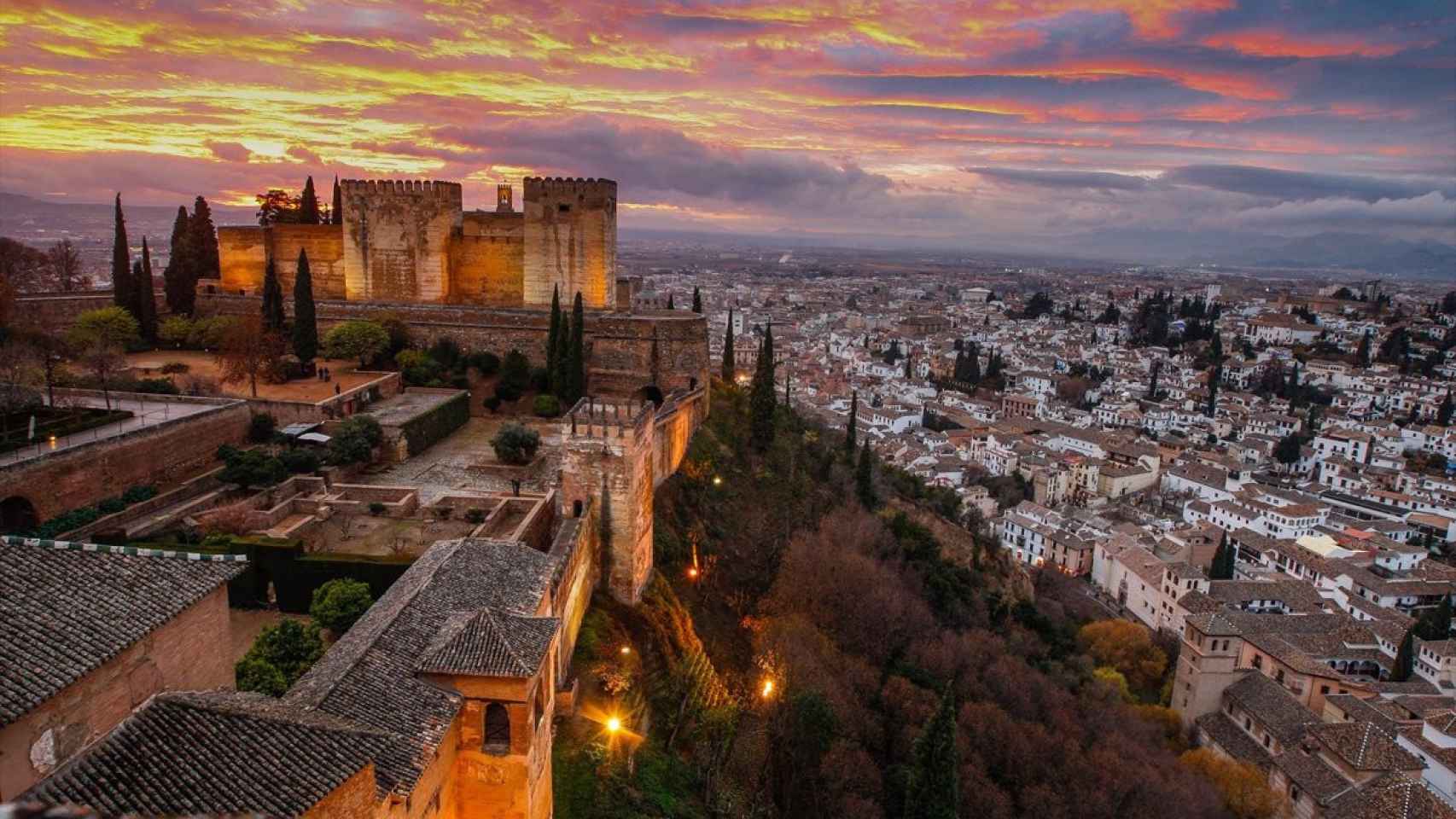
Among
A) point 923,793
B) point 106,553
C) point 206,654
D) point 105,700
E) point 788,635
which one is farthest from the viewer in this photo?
point 788,635

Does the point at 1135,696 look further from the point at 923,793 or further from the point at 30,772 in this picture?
the point at 30,772

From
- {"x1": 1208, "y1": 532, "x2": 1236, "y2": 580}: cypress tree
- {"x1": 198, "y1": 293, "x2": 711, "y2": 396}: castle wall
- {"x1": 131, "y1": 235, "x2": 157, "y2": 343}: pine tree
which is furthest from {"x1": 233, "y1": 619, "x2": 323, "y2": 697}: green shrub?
{"x1": 1208, "y1": 532, "x2": 1236, "y2": 580}: cypress tree

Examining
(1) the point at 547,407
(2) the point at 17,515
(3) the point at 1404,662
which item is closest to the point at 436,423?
(1) the point at 547,407

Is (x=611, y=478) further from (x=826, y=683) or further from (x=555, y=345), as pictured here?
(x=555, y=345)

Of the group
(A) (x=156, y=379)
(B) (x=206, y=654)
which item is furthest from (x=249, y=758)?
(A) (x=156, y=379)

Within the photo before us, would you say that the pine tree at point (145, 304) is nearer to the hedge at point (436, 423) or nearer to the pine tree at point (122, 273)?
the pine tree at point (122, 273)

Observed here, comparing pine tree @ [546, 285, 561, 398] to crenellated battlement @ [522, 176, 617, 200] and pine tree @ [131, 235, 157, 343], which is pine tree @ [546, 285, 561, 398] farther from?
pine tree @ [131, 235, 157, 343]
